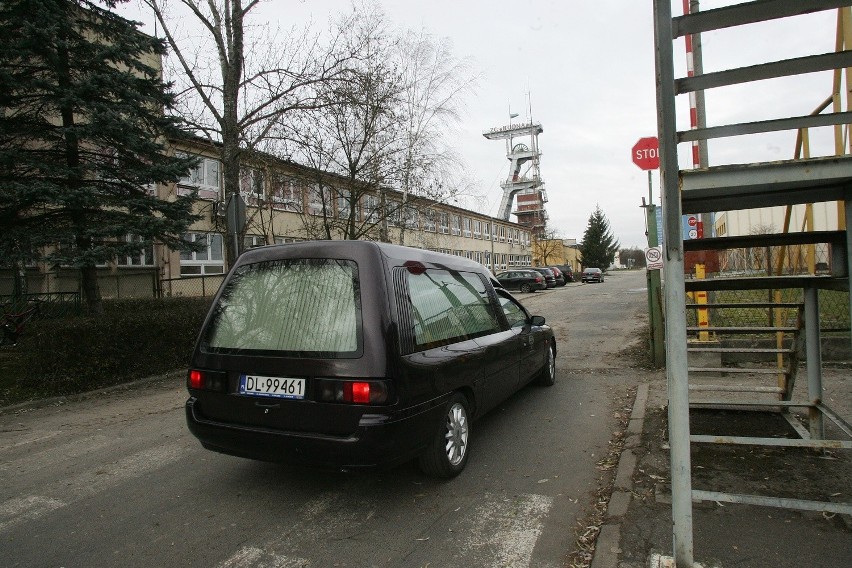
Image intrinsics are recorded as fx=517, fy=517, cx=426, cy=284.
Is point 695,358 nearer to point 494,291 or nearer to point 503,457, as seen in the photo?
point 494,291

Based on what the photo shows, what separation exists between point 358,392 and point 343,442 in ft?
1.05

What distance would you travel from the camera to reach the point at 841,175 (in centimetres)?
231

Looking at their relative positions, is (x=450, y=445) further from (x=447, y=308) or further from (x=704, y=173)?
(x=704, y=173)

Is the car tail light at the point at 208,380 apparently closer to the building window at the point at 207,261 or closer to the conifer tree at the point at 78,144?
the conifer tree at the point at 78,144

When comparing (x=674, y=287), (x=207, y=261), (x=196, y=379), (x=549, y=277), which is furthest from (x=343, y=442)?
(x=549, y=277)

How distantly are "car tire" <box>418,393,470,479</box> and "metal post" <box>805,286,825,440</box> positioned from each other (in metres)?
2.71

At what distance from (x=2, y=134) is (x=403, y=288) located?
398 inches

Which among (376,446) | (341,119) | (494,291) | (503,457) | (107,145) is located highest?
(341,119)

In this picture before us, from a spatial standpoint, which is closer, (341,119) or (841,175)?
(841,175)

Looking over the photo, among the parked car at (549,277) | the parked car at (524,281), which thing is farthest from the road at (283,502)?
the parked car at (549,277)

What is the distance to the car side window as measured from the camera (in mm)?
5743

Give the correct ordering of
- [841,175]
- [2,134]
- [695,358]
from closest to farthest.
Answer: [841,175], [695,358], [2,134]

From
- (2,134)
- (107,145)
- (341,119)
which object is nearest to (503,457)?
(107,145)

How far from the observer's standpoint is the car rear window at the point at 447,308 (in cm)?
381
